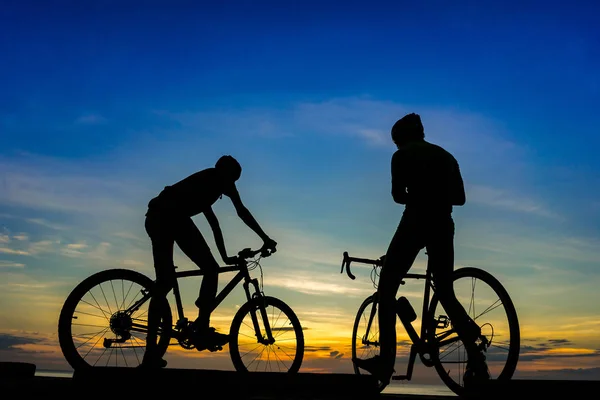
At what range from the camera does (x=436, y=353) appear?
277 inches

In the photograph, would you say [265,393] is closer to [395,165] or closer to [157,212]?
[395,165]

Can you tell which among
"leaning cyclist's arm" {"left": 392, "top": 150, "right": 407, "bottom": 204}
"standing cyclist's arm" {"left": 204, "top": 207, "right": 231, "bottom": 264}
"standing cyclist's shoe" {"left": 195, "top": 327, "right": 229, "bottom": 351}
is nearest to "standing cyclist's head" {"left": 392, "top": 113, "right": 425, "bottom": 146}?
"leaning cyclist's arm" {"left": 392, "top": 150, "right": 407, "bottom": 204}

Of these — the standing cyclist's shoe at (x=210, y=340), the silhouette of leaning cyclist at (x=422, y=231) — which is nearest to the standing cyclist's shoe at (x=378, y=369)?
the silhouette of leaning cyclist at (x=422, y=231)

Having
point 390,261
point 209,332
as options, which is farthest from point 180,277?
point 390,261

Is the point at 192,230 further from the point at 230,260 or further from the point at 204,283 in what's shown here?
the point at 230,260

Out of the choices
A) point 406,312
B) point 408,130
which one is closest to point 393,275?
point 406,312

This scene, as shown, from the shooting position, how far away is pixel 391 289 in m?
6.63

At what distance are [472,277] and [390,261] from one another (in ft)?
3.39

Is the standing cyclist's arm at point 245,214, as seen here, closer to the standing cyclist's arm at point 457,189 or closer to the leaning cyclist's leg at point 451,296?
the leaning cyclist's leg at point 451,296

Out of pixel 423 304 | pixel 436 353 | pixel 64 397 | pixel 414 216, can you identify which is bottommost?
pixel 64 397

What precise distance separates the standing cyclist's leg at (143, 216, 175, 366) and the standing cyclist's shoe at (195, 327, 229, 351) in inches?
21.0

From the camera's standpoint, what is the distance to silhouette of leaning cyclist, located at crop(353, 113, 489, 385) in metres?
6.38

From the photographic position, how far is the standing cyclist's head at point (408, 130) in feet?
21.7

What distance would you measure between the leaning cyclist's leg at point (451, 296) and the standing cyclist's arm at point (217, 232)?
8.97 ft
